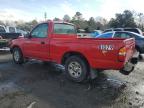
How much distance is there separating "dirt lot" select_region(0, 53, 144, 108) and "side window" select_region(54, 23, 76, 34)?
1.50 m

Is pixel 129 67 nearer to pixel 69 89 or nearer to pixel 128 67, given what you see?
pixel 128 67

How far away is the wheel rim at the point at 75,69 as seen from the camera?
282 inches

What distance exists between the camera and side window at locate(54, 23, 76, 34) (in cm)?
846

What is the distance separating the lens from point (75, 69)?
7266 millimetres

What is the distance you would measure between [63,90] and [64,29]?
3093 millimetres

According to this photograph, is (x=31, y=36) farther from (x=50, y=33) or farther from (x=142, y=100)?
(x=142, y=100)

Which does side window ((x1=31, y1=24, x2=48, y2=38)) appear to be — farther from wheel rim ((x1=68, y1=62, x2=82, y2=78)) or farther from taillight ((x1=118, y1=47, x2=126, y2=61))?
taillight ((x1=118, y1=47, x2=126, y2=61))

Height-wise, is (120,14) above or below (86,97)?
above

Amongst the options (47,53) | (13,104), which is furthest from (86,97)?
(47,53)

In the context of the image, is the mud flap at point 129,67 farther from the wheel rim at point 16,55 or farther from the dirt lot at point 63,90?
the wheel rim at point 16,55

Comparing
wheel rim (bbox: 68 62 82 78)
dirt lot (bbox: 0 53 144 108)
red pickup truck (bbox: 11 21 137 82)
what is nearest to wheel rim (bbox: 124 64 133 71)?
red pickup truck (bbox: 11 21 137 82)

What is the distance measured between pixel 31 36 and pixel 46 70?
1438 millimetres

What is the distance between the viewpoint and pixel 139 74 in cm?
853

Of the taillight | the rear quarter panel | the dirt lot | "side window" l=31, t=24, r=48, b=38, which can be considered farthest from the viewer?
"side window" l=31, t=24, r=48, b=38
